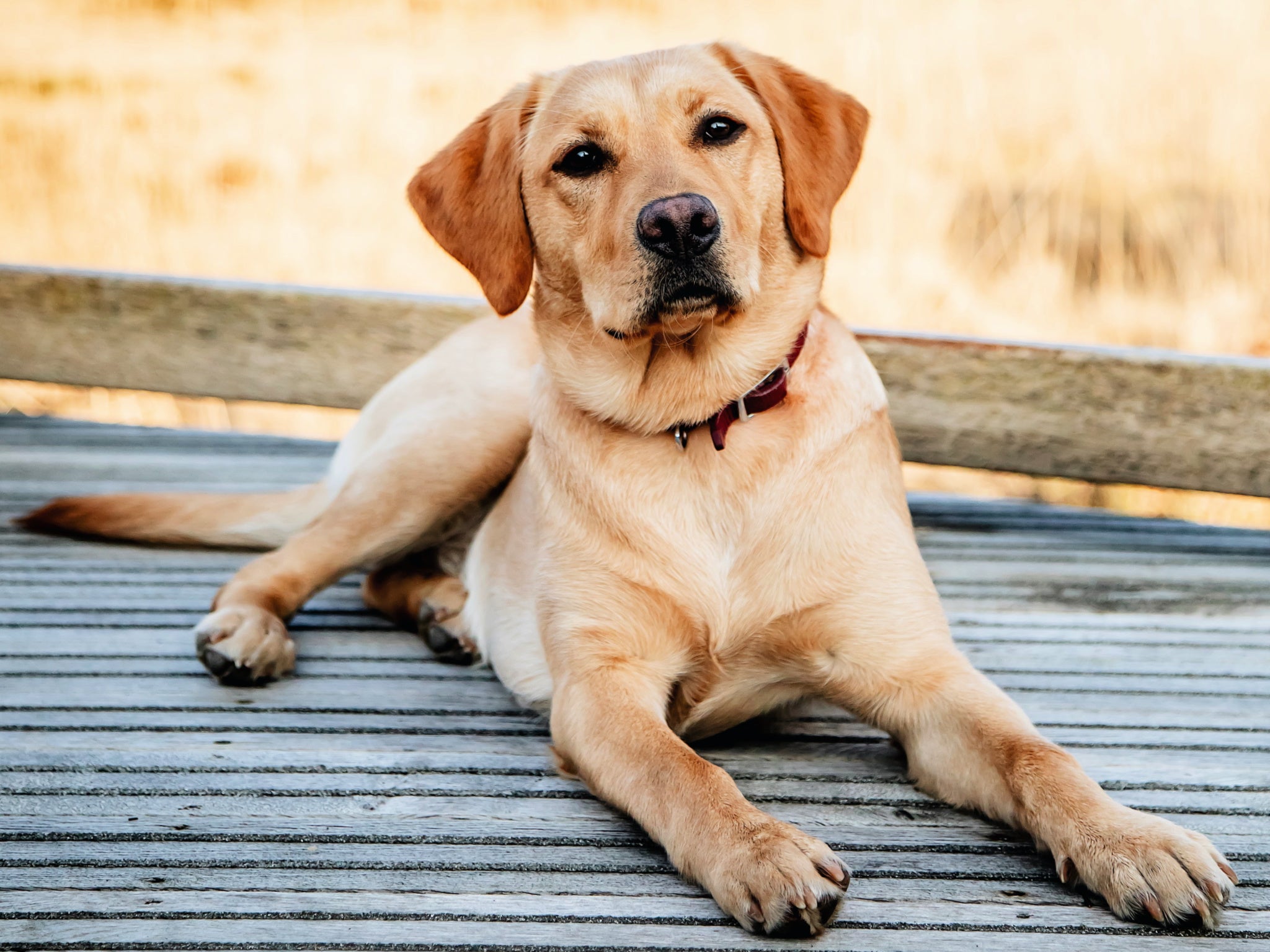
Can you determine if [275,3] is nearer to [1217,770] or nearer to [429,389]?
[429,389]

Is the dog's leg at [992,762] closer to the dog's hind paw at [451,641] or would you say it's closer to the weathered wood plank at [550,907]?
the weathered wood plank at [550,907]

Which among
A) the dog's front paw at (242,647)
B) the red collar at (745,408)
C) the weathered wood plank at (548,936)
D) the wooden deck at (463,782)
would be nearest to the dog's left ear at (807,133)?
the red collar at (745,408)

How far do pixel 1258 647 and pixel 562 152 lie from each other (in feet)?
5.99

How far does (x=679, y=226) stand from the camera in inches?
75.6

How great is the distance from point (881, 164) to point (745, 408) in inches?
175

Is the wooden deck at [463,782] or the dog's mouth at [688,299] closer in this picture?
the wooden deck at [463,782]

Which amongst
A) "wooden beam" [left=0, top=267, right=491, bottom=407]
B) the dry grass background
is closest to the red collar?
"wooden beam" [left=0, top=267, right=491, bottom=407]

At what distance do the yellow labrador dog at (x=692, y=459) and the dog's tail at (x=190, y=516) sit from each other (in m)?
0.60

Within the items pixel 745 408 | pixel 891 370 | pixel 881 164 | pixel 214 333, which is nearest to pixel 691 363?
pixel 745 408

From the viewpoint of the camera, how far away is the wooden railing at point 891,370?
128 inches

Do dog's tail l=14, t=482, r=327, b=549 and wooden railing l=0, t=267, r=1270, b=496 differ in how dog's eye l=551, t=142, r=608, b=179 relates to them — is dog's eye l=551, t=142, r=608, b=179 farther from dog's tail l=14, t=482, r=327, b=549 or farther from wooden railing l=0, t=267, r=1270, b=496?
wooden railing l=0, t=267, r=1270, b=496

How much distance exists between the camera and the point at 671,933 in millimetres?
1576

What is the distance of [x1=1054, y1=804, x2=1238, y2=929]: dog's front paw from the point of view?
5.09 feet

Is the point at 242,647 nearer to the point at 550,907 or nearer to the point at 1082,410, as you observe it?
the point at 550,907
